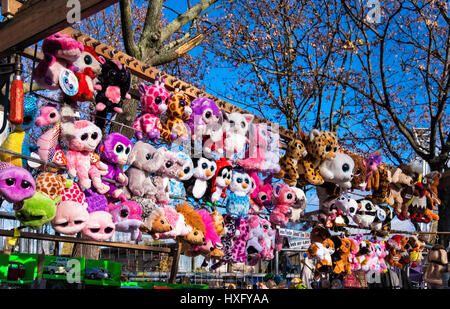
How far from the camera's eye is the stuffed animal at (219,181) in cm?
425

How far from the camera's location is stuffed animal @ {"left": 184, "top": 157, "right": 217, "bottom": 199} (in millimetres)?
4121

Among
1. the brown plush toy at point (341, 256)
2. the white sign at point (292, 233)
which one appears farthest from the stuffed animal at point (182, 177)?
the brown plush toy at point (341, 256)

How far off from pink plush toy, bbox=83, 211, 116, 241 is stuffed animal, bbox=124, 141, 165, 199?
414 millimetres

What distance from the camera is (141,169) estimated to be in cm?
369

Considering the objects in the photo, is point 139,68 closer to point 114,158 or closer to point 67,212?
point 114,158

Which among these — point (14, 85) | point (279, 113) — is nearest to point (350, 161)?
point (14, 85)

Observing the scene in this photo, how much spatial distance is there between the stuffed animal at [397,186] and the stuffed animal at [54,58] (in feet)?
14.1

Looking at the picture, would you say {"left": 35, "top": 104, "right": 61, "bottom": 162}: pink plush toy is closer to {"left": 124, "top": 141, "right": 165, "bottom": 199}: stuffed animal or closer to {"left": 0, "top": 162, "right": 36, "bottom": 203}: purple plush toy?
{"left": 0, "top": 162, "right": 36, "bottom": 203}: purple plush toy

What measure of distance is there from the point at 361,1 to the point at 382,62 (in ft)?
3.61

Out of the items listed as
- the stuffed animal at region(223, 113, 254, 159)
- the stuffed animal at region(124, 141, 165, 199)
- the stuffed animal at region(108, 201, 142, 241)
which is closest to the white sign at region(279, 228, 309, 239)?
the stuffed animal at region(223, 113, 254, 159)

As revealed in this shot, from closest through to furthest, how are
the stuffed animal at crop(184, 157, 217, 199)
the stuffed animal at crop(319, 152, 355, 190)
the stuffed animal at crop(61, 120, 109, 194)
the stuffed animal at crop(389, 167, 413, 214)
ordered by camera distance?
the stuffed animal at crop(61, 120, 109, 194) < the stuffed animal at crop(184, 157, 217, 199) < the stuffed animal at crop(319, 152, 355, 190) < the stuffed animal at crop(389, 167, 413, 214)

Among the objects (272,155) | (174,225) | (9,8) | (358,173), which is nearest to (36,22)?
(9,8)

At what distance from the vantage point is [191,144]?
441cm

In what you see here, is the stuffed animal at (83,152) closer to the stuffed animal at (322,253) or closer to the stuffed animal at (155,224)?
the stuffed animal at (155,224)
